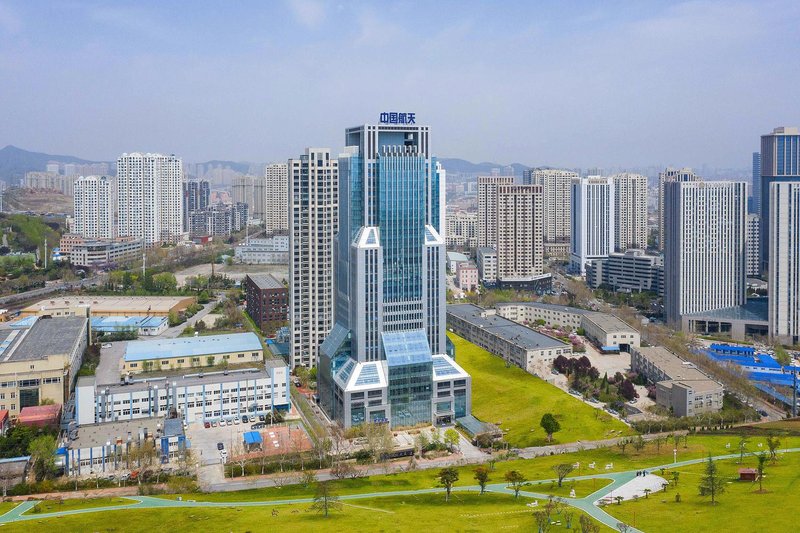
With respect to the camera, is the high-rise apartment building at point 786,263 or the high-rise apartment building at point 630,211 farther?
the high-rise apartment building at point 630,211

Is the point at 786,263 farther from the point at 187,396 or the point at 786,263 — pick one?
the point at 187,396

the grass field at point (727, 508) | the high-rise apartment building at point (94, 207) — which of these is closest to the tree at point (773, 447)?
the grass field at point (727, 508)

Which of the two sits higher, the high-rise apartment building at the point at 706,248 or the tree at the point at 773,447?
the high-rise apartment building at the point at 706,248

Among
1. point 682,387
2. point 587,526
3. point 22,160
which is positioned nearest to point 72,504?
point 587,526

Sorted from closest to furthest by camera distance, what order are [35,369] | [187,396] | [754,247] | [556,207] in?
1. [187,396]
2. [35,369]
3. [754,247]
4. [556,207]

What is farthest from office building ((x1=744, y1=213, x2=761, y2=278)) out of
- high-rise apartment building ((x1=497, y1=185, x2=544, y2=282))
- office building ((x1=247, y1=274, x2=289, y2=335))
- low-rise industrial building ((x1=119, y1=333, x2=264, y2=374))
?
low-rise industrial building ((x1=119, y1=333, x2=264, y2=374))

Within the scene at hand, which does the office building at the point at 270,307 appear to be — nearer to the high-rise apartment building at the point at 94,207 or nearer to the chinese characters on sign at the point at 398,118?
the chinese characters on sign at the point at 398,118
